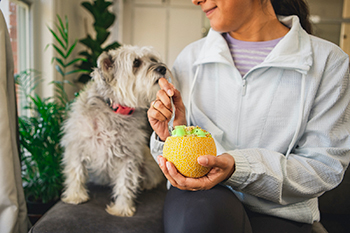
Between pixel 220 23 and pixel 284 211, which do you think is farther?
pixel 220 23

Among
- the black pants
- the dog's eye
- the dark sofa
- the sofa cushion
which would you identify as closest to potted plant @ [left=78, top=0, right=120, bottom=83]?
the dog's eye

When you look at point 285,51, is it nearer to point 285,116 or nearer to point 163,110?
point 285,116

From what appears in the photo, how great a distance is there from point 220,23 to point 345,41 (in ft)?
15.7

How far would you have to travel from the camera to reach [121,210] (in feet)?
4.55

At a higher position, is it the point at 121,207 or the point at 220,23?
the point at 220,23

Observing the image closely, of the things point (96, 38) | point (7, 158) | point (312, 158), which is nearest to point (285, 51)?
point (312, 158)

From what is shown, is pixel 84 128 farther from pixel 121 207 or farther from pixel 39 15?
pixel 39 15

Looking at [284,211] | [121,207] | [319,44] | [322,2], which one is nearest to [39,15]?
[121,207]

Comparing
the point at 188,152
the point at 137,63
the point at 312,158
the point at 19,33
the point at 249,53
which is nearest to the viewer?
the point at 188,152

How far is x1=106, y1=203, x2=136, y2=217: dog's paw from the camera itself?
1378 millimetres

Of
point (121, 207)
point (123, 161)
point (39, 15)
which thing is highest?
point (39, 15)

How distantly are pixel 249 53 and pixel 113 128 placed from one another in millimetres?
811

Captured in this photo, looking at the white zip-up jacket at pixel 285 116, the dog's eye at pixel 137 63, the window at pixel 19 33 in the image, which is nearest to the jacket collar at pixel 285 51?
the white zip-up jacket at pixel 285 116

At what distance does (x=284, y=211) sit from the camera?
1027mm
